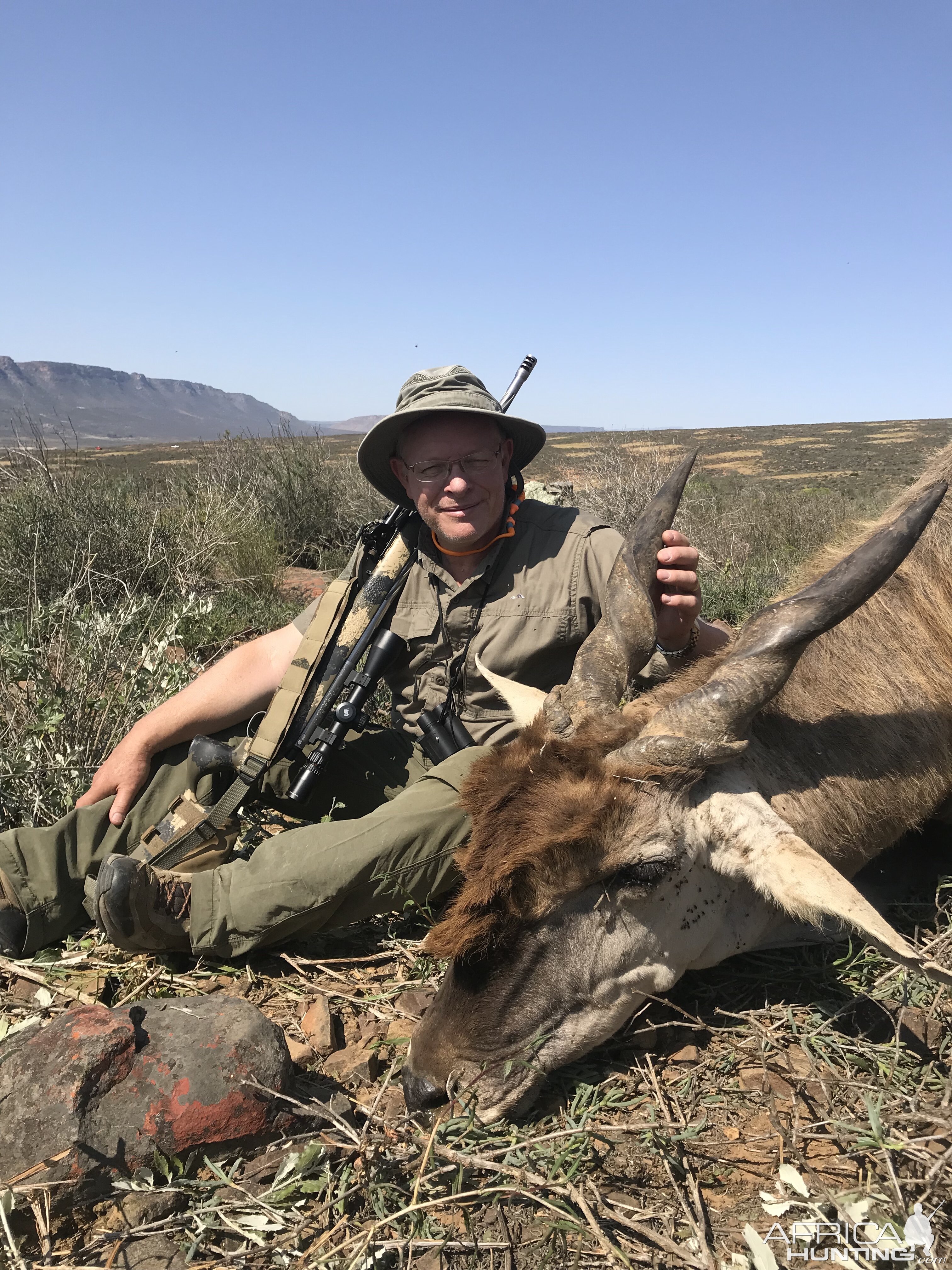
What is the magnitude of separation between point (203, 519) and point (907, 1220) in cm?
1053

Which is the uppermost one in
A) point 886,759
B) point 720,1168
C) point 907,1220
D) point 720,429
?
point 720,429

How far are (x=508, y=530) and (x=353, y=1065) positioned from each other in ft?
8.27

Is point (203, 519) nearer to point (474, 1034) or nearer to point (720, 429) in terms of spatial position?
point (474, 1034)

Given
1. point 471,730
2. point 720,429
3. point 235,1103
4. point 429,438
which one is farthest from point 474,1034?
point 720,429

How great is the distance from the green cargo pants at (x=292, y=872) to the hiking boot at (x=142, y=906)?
76mm

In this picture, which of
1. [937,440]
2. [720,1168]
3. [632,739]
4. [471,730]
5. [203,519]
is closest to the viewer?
[720,1168]

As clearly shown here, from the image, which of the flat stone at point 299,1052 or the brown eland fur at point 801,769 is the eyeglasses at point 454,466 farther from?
the flat stone at point 299,1052

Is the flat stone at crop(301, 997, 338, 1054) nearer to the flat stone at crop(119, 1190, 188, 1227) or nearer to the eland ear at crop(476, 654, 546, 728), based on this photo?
the flat stone at crop(119, 1190, 188, 1227)

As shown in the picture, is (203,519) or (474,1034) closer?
(474,1034)

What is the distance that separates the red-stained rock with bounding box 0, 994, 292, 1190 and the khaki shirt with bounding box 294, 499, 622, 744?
181cm

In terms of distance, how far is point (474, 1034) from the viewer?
8.48ft

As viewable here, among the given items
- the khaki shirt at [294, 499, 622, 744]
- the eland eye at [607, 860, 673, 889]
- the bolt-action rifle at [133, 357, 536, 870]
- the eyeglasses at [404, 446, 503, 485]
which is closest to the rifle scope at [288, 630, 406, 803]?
the bolt-action rifle at [133, 357, 536, 870]

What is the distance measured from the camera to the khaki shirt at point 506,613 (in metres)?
3.96

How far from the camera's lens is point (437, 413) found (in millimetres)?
4094
